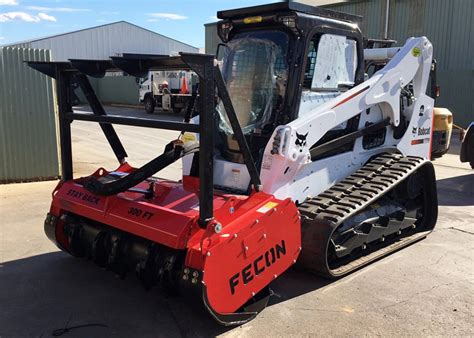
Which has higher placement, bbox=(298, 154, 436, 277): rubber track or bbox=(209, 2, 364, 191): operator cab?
bbox=(209, 2, 364, 191): operator cab

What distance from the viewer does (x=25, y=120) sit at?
8.45 meters

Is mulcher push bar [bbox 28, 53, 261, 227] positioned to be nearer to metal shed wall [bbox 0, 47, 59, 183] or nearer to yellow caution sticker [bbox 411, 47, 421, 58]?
yellow caution sticker [bbox 411, 47, 421, 58]

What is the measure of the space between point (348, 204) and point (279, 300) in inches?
43.0

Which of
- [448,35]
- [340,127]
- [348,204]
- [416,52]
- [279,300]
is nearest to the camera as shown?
[279,300]

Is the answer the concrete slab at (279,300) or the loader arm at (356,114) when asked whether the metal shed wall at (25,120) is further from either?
the loader arm at (356,114)

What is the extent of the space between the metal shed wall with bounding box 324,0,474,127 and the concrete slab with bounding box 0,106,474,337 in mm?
15193

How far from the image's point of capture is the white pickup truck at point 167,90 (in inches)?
1008

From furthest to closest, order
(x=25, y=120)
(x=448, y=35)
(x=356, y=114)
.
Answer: (x=448, y=35) → (x=25, y=120) → (x=356, y=114)

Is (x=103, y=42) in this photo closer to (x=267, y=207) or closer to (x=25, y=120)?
(x=25, y=120)

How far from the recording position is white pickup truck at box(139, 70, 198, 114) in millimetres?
25609

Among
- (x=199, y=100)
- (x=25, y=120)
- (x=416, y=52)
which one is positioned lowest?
(x=25, y=120)

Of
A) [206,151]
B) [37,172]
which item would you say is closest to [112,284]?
[206,151]

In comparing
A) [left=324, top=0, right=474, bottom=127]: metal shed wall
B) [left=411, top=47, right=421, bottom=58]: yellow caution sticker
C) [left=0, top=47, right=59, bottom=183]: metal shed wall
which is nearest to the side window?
[left=411, top=47, right=421, bottom=58]: yellow caution sticker

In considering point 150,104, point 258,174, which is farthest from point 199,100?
point 150,104
